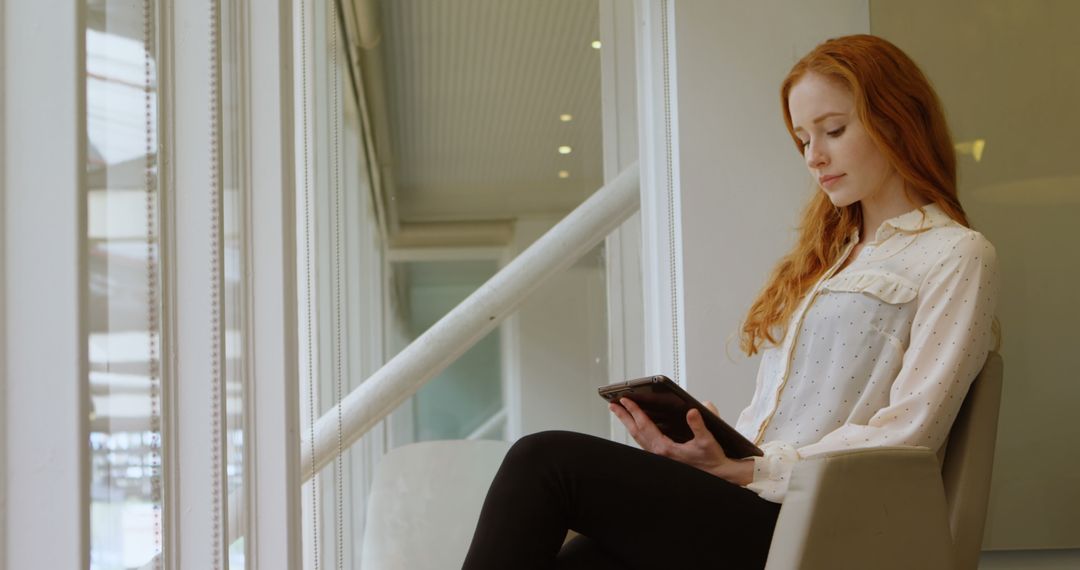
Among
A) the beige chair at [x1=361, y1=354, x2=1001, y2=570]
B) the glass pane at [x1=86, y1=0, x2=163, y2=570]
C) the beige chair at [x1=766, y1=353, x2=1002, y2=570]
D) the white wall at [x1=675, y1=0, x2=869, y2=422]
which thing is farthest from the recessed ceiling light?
the glass pane at [x1=86, y1=0, x2=163, y2=570]

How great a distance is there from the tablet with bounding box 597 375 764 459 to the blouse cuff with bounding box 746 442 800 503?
0.02 metres

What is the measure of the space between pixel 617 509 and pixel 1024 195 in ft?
4.24

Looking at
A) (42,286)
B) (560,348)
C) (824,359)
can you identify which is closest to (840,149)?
(824,359)

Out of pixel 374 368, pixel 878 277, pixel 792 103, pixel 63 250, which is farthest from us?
pixel 374 368

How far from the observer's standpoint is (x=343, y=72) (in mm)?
2471

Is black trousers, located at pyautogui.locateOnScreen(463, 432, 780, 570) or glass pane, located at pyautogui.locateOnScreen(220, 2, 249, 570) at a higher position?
glass pane, located at pyautogui.locateOnScreen(220, 2, 249, 570)

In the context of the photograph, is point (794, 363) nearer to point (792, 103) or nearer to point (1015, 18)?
point (792, 103)

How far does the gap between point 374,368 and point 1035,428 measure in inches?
52.9

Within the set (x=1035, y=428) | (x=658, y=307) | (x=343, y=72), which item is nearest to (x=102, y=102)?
(x=343, y=72)

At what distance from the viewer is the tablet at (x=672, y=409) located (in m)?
1.48

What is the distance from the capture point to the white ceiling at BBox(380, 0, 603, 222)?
2461mm

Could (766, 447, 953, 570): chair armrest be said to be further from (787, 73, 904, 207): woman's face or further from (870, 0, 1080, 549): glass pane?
(870, 0, 1080, 549): glass pane

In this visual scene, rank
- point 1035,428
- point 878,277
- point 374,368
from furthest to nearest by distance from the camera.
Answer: point 374,368
point 1035,428
point 878,277

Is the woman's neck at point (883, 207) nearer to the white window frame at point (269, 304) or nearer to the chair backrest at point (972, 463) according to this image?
the chair backrest at point (972, 463)
